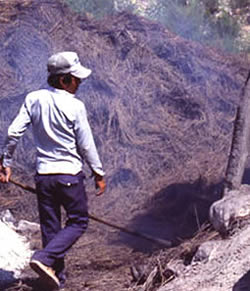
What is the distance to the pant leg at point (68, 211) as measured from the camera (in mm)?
4340

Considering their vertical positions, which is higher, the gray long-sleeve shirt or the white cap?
the white cap

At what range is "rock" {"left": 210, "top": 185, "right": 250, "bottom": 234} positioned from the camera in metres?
4.58

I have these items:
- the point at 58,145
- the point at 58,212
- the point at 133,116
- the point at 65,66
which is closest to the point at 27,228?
the point at 58,212

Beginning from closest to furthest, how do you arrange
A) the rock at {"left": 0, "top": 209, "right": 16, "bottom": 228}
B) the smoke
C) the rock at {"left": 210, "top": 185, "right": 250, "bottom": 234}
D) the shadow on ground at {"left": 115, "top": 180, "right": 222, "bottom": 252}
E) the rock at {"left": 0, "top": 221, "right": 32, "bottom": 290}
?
the rock at {"left": 210, "top": 185, "right": 250, "bottom": 234} → the rock at {"left": 0, "top": 221, "right": 32, "bottom": 290} → the shadow on ground at {"left": 115, "top": 180, "right": 222, "bottom": 252} → the rock at {"left": 0, "top": 209, "right": 16, "bottom": 228} → the smoke

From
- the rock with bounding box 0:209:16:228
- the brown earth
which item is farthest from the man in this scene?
the rock with bounding box 0:209:16:228

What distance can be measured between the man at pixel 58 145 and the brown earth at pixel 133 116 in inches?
24.4

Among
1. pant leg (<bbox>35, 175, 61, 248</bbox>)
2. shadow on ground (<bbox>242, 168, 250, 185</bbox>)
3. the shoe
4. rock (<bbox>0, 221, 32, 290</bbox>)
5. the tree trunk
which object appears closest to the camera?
the shoe

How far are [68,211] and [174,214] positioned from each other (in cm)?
229

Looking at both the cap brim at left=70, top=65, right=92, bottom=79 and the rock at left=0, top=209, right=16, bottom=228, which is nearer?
the cap brim at left=70, top=65, right=92, bottom=79

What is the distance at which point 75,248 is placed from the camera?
569 cm

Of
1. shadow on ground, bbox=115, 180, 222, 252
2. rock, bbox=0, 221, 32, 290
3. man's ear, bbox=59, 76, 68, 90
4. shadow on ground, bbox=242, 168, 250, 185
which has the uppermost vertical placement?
man's ear, bbox=59, 76, 68, 90

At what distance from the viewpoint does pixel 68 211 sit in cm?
447

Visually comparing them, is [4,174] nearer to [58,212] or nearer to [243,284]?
[58,212]

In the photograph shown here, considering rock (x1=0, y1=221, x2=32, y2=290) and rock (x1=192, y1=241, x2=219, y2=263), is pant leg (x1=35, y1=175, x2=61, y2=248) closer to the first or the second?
rock (x1=0, y1=221, x2=32, y2=290)
